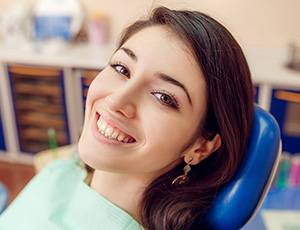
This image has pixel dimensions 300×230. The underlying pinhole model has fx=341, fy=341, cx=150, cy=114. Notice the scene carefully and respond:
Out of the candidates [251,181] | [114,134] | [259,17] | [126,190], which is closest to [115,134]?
[114,134]

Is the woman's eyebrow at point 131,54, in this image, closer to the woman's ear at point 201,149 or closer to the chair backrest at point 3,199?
the woman's ear at point 201,149

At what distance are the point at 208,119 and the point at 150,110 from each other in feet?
0.59

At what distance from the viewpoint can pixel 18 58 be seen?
2641 mm

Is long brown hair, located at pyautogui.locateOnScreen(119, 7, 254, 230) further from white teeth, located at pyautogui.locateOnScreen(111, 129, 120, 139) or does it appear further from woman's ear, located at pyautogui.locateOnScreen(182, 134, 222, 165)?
white teeth, located at pyautogui.locateOnScreen(111, 129, 120, 139)

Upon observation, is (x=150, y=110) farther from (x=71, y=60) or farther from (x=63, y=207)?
(x=71, y=60)

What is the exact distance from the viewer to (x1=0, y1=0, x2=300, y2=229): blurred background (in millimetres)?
2443

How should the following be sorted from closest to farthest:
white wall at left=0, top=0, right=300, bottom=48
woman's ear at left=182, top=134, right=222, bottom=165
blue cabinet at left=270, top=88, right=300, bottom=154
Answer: woman's ear at left=182, top=134, right=222, bottom=165, blue cabinet at left=270, top=88, right=300, bottom=154, white wall at left=0, top=0, right=300, bottom=48

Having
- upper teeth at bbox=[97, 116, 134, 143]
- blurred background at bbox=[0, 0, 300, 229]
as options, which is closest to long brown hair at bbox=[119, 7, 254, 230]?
upper teeth at bbox=[97, 116, 134, 143]

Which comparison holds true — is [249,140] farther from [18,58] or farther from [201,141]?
[18,58]

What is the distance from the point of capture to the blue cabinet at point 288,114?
2.29 metres

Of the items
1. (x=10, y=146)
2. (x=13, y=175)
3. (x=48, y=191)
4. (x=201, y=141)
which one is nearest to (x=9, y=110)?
(x=10, y=146)

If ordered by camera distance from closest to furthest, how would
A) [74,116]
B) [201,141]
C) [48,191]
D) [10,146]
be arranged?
[201,141]
[48,191]
[74,116]
[10,146]

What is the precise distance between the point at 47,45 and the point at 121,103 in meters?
2.21

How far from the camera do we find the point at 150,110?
0.90 m
